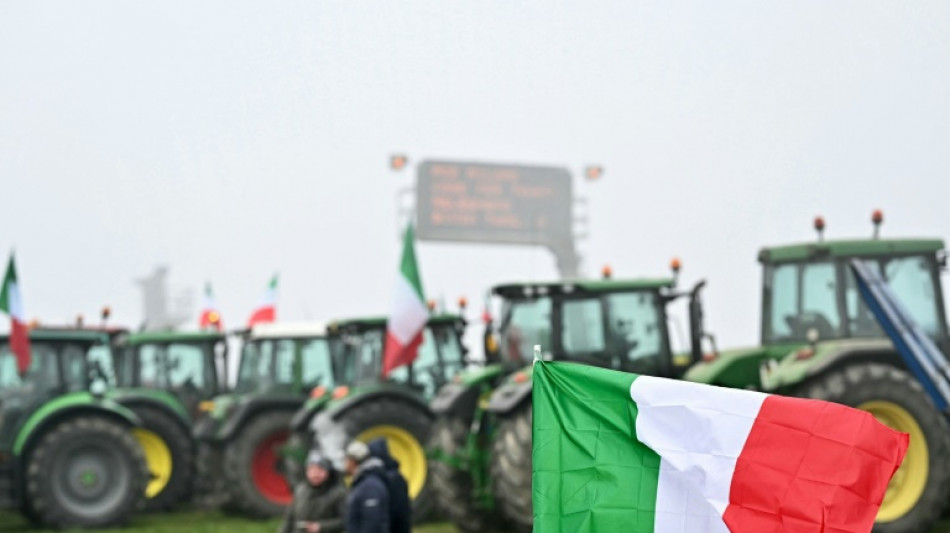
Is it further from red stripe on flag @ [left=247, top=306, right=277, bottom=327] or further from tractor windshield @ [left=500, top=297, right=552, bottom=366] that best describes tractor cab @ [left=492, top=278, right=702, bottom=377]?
red stripe on flag @ [left=247, top=306, right=277, bottom=327]

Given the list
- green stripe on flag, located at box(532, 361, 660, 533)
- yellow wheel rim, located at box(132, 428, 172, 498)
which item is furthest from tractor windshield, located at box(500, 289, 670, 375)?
green stripe on flag, located at box(532, 361, 660, 533)

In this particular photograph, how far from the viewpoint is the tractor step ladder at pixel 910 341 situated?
8.13 metres

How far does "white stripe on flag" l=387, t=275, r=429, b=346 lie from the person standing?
5.46 m

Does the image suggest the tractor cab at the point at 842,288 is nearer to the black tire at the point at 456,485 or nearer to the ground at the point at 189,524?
the black tire at the point at 456,485

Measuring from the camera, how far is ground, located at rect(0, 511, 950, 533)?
16.9 m

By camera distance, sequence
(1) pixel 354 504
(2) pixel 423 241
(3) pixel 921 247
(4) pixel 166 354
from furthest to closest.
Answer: (2) pixel 423 241 → (4) pixel 166 354 → (3) pixel 921 247 → (1) pixel 354 504

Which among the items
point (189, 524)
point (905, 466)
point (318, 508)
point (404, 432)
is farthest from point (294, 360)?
point (905, 466)

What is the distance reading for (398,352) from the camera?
15875mm

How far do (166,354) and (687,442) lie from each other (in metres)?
17.1

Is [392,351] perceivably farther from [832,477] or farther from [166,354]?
[832,477]

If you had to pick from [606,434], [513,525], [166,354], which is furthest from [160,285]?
[606,434]

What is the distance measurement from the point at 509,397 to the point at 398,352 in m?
3.47

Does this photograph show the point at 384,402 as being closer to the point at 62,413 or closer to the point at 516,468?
the point at 62,413

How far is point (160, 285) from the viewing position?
52.8 meters
